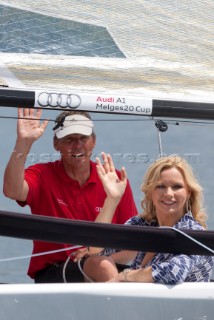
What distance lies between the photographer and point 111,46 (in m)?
4.14

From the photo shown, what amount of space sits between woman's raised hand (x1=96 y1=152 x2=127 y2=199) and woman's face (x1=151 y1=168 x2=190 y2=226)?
122mm

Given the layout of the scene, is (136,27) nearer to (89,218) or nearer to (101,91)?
(101,91)

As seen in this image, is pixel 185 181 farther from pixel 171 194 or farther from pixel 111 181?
pixel 111 181

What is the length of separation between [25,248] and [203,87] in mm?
861

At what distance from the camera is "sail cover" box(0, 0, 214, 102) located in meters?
3.99

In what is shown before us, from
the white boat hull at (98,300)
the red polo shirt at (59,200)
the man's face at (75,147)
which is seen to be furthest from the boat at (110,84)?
the red polo shirt at (59,200)

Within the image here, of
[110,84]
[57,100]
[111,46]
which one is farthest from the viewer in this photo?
[111,46]

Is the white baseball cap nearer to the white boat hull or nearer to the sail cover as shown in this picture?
the sail cover

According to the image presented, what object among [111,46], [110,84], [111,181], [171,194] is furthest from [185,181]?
[111,46]

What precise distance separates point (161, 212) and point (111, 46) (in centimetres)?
76

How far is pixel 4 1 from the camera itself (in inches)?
162

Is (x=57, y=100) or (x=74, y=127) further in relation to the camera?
(x=74, y=127)

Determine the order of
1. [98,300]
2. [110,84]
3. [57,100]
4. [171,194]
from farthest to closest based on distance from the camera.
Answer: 1. [110,84]
2. [57,100]
3. [171,194]
4. [98,300]

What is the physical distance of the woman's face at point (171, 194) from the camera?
3580mm
